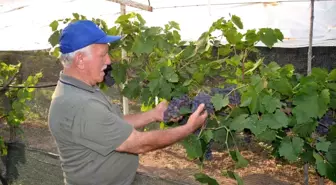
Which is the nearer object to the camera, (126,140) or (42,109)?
(126,140)

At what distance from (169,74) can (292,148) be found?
0.71m

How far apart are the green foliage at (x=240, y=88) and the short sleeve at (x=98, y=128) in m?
0.29

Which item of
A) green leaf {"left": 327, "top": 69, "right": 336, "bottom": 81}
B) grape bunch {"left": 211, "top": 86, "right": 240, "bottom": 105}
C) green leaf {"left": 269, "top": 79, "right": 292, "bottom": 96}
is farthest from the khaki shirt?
green leaf {"left": 327, "top": 69, "right": 336, "bottom": 81}

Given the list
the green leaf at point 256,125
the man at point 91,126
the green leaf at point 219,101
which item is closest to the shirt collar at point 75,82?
the man at point 91,126

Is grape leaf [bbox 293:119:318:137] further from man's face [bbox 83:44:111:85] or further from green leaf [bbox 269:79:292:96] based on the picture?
man's face [bbox 83:44:111:85]

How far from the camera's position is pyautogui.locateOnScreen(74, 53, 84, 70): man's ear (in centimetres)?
210

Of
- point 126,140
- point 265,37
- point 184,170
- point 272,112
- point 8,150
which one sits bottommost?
point 184,170

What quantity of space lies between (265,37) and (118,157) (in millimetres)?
1031

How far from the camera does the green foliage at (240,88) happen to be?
1.72 metres

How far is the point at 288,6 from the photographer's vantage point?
3352 mm

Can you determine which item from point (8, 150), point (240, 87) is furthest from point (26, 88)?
point (240, 87)

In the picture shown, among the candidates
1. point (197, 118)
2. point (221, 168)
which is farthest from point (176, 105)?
point (221, 168)

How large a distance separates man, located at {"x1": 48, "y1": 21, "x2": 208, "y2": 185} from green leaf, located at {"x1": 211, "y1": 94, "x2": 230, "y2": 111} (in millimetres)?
106

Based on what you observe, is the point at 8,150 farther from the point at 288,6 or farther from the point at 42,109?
the point at 288,6
